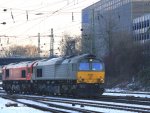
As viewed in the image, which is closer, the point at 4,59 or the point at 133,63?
the point at 133,63

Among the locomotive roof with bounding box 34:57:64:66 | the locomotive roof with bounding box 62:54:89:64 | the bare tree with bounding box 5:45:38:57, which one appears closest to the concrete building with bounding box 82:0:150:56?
the locomotive roof with bounding box 34:57:64:66

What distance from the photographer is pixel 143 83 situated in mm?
60781

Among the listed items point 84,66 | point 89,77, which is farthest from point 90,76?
point 84,66

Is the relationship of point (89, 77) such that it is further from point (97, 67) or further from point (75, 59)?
point (75, 59)

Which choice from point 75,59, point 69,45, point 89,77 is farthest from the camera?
point 69,45

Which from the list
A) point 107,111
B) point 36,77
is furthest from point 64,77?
point 107,111

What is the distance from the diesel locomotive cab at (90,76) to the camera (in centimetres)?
3806

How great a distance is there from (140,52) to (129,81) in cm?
640

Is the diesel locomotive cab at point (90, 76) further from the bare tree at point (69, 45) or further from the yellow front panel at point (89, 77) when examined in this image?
the bare tree at point (69, 45)

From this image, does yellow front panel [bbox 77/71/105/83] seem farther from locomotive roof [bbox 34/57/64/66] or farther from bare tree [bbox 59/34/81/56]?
bare tree [bbox 59/34/81/56]

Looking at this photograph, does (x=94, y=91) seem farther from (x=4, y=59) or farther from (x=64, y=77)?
(x=4, y=59)

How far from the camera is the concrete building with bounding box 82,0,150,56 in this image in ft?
289

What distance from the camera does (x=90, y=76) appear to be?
38.6 meters

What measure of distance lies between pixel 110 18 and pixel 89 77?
49619 mm
